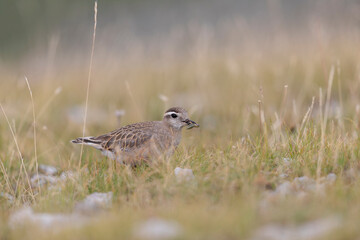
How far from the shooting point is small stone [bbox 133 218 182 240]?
3648mm

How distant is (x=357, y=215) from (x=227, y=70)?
985 cm

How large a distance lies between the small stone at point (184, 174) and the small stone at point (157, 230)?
128 cm

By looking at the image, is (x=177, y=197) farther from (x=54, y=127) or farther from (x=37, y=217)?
(x=54, y=127)

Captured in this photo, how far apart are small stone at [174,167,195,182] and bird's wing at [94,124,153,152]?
5.12 feet

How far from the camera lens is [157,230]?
3.67 metres

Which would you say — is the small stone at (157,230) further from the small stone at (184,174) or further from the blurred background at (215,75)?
the blurred background at (215,75)

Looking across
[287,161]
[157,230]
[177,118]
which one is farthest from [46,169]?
[157,230]

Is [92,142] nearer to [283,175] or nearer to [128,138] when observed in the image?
[128,138]

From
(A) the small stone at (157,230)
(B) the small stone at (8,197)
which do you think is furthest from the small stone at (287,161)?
(B) the small stone at (8,197)

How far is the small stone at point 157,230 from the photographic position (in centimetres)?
365

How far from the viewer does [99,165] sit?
21.7 feet

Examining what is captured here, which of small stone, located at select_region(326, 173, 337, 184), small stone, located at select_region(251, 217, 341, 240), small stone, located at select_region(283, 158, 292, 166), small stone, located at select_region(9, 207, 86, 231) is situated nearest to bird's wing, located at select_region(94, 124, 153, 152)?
small stone, located at select_region(283, 158, 292, 166)

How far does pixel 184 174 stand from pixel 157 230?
170cm

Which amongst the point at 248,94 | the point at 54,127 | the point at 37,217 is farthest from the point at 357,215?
the point at 54,127
